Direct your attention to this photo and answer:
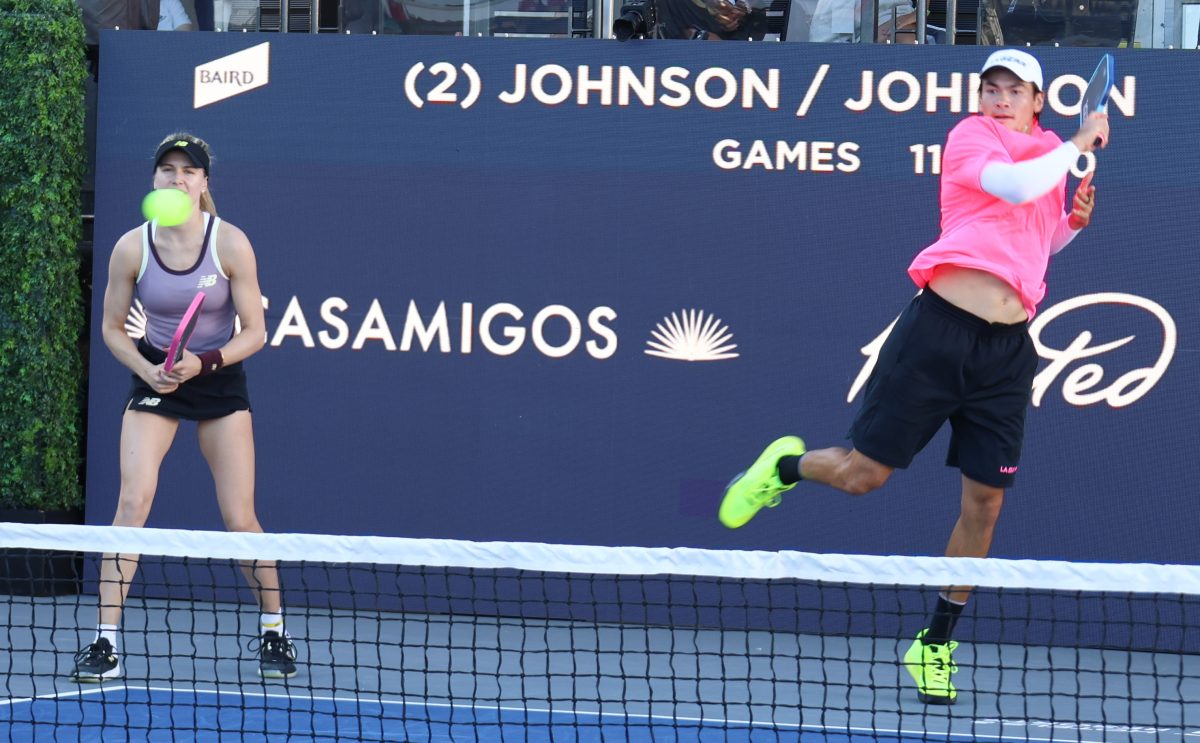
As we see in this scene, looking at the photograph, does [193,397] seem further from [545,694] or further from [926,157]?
[926,157]

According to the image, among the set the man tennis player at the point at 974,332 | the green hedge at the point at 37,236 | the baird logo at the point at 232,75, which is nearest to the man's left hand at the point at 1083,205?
the man tennis player at the point at 974,332

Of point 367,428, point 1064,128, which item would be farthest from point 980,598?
point 367,428

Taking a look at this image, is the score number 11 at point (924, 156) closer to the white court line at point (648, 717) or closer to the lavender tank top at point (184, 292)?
the white court line at point (648, 717)

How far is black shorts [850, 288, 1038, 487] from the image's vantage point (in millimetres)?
4137

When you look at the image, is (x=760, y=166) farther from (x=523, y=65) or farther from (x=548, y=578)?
(x=548, y=578)

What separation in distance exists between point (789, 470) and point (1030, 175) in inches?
41.9

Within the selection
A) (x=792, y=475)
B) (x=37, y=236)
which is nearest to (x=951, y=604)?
(x=792, y=475)

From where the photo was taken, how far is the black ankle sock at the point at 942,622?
14.0ft

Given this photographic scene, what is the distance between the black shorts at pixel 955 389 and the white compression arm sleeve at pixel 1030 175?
1.27 feet

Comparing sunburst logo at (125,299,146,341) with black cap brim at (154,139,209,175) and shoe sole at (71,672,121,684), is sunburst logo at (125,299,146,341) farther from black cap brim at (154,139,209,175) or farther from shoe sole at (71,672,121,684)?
shoe sole at (71,672,121,684)

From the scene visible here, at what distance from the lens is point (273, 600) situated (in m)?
4.75

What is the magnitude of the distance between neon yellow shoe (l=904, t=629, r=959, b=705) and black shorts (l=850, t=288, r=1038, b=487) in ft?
1.70

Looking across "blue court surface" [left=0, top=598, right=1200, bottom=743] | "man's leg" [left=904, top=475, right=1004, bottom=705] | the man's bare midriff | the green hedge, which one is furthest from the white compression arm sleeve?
the green hedge

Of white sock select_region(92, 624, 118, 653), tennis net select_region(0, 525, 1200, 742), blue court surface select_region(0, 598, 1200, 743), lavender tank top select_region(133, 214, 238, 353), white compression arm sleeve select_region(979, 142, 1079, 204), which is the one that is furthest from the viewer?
lavender tank top select_region(133, 214, 238, 353)
